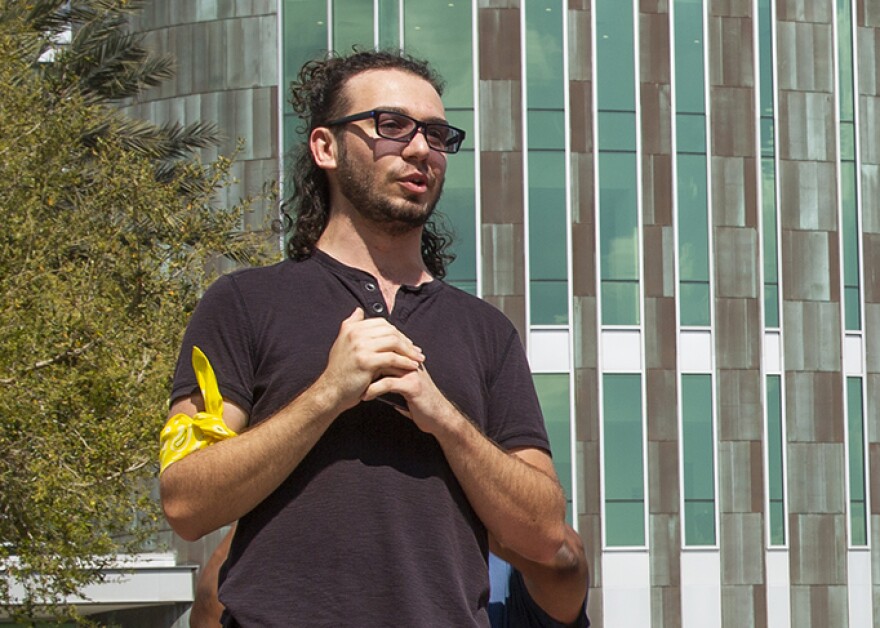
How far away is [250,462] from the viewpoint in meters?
2.98

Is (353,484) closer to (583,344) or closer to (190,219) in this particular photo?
(190,219)

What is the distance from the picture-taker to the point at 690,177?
3088cm

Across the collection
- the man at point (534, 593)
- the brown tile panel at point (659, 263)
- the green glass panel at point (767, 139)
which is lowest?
the man at point (534, 593)

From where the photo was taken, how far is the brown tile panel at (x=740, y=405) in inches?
1207

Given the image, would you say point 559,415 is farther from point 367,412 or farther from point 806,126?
point 367,412

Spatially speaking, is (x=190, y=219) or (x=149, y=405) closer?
(x=149, y=405)

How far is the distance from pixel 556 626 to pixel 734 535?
26.8m

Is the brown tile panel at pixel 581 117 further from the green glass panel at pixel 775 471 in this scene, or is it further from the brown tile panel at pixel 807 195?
the green glass panel at pixel 775 471

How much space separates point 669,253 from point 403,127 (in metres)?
27.6

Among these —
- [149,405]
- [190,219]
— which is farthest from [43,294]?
[190,219]


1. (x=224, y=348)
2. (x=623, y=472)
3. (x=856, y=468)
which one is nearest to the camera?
(x=224, y=348)


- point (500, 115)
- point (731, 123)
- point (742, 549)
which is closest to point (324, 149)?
point (500, 115)

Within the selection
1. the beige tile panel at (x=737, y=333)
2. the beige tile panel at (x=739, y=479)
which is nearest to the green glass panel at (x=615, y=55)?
the beige tile panel at (x=737, y=333)

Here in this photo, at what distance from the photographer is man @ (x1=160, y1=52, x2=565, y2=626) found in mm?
3010
